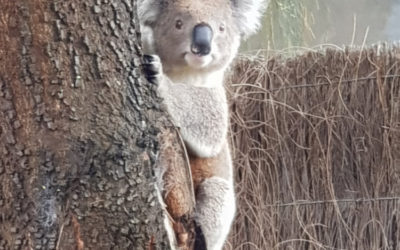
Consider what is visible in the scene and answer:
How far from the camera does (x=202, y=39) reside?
261 centimetres

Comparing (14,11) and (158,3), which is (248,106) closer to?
(158,3)

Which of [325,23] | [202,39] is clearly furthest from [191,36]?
[325,23]

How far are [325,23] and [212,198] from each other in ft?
17.7

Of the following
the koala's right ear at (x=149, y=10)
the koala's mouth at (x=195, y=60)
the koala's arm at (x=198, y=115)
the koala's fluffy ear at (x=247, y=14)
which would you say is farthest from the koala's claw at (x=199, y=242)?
the koala's fluffy ear at (x=247, y=14)

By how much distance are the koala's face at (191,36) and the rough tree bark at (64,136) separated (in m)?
1.17

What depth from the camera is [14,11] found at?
1.39m

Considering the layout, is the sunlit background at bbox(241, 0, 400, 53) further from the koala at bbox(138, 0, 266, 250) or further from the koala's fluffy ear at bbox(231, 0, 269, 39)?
the koala at bbox(138, 0, 266, 250)

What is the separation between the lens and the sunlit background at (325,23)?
21.7ft

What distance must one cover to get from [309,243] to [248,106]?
693 mm

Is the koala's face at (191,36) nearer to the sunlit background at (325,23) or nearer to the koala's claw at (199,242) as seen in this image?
the koala's claw at (199,242)

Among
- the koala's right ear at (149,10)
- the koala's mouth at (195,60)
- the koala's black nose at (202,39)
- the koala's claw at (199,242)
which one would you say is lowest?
the koala's claw at (199,242)

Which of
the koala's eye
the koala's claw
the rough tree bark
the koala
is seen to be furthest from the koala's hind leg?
the rough tree bark

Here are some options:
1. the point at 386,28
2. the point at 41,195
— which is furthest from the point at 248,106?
the point at 386,28

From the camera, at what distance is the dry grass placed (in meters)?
4.23
